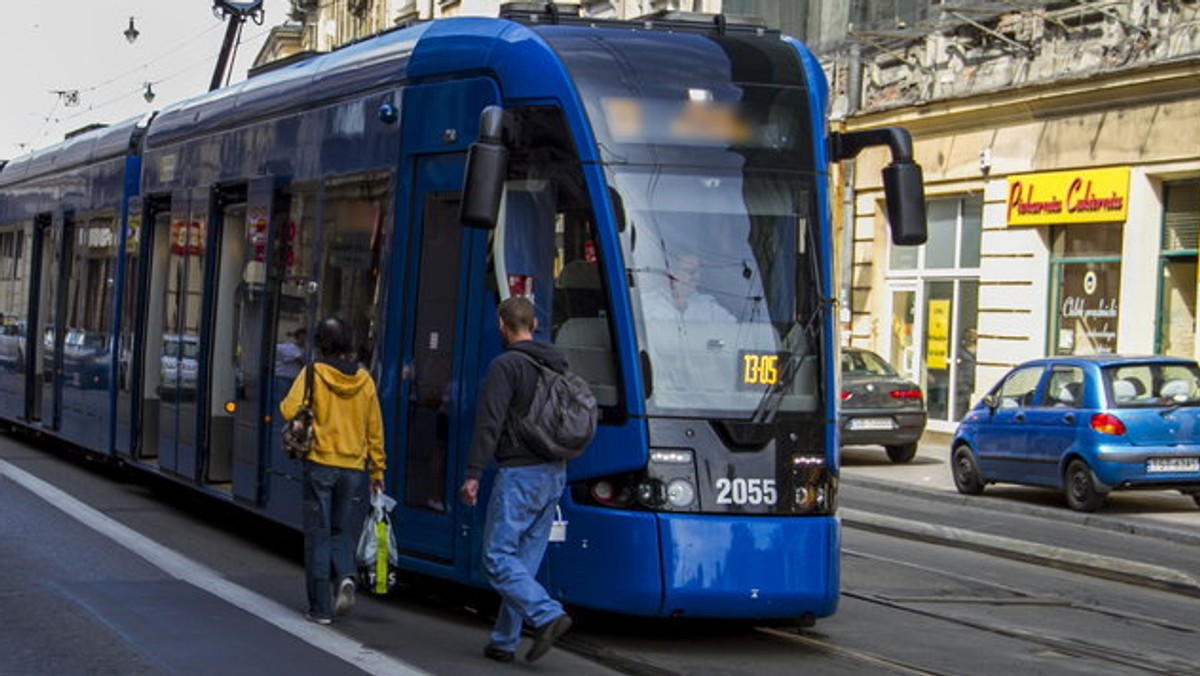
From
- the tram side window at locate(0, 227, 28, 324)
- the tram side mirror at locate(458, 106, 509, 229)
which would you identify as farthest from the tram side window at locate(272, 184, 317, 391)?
the tram side window at locate(0, 227, 28, 324)

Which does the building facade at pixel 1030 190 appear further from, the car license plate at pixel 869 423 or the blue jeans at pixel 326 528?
→ the blue jeans at pixel 326 528

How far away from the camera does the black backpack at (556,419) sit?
30.3 ft

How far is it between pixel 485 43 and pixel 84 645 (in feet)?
12.2

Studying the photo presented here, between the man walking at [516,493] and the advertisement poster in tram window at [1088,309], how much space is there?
18457 millimetres

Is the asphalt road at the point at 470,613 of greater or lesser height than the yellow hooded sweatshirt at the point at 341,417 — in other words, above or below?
below

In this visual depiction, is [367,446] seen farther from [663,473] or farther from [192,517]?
[192,517]

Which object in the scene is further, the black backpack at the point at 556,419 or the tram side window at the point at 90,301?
the tram side window at the point at 90,301

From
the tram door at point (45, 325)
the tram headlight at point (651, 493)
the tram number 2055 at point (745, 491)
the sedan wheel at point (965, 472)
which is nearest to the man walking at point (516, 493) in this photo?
the tram headlight at point (651, 493)

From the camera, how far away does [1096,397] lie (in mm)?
20172

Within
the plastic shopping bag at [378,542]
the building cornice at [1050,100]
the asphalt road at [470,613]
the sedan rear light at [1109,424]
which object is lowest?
the asphalt road at [470,613]

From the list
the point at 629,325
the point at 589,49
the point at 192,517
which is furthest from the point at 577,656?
the point at 192,517

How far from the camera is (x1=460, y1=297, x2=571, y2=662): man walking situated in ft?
30.0

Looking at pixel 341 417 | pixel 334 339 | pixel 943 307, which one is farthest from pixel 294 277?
pixel 943 307

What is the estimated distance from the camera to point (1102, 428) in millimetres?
19953
